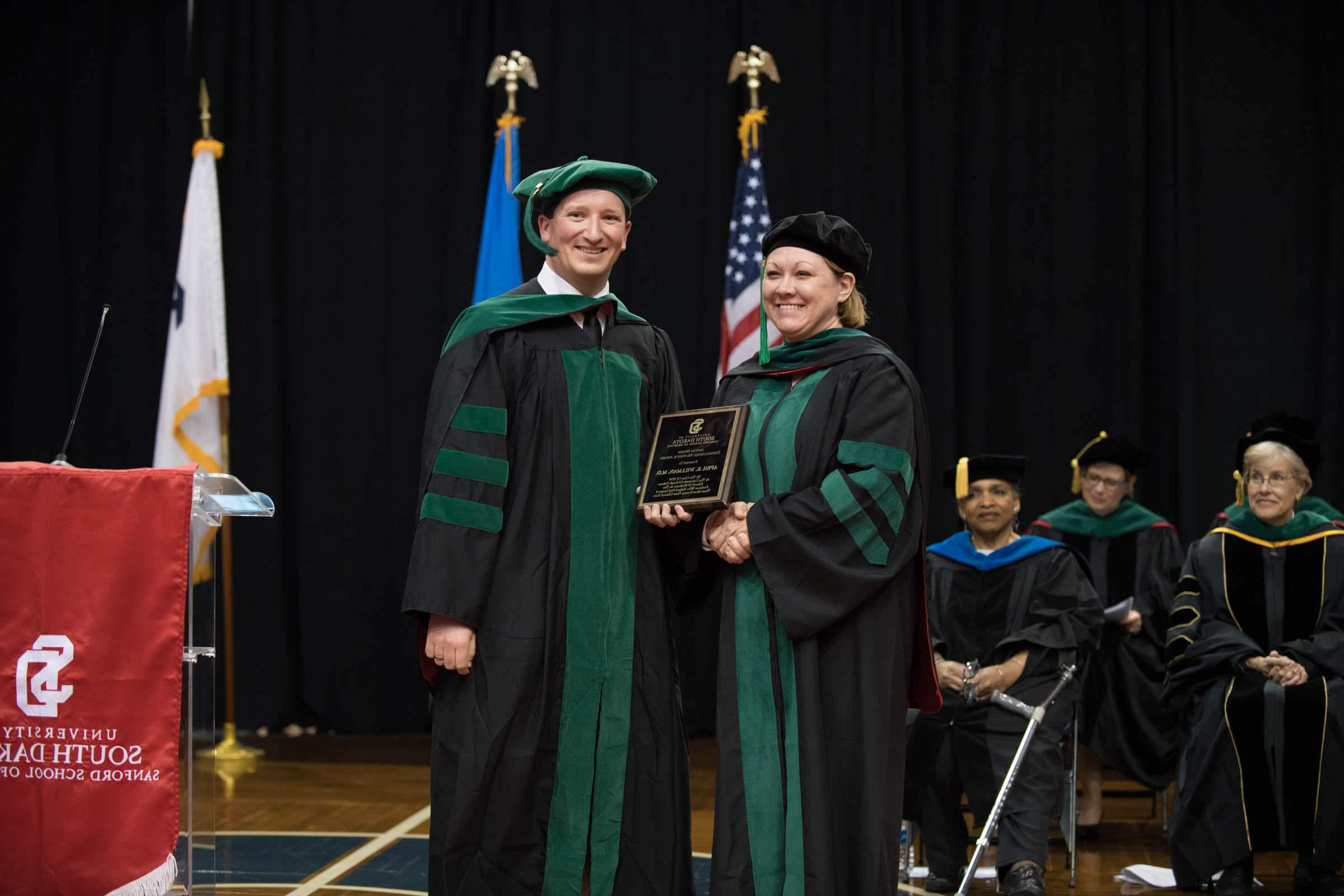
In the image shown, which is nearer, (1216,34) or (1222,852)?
(1222,852)

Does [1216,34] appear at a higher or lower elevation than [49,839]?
higher

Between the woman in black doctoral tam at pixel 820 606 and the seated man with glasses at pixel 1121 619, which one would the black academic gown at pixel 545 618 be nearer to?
the woman in black doctoral tam at pixel 820 606

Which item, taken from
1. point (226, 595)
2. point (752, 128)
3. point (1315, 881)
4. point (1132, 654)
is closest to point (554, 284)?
point (1315, 881)

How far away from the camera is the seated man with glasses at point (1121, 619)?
5566 mm

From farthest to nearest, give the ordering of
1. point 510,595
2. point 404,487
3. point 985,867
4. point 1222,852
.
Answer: point 404,487 < point 985,867 < point 1222,852 < point 510,595

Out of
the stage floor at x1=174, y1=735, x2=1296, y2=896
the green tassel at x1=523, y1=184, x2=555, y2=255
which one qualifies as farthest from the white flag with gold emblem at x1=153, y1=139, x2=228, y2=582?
the green tassel at x1=523, y1=184, x2=555, y2=255

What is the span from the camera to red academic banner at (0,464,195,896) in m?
3.08

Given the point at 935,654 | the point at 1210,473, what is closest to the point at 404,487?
the point at 935,654

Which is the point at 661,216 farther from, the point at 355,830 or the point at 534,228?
the point at 534,228

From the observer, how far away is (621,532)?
3.15 m

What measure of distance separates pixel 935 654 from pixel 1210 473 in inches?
127

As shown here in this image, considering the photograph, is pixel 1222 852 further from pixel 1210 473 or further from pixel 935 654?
pixel 1210 473

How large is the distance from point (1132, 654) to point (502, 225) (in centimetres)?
378

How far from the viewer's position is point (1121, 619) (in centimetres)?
548
